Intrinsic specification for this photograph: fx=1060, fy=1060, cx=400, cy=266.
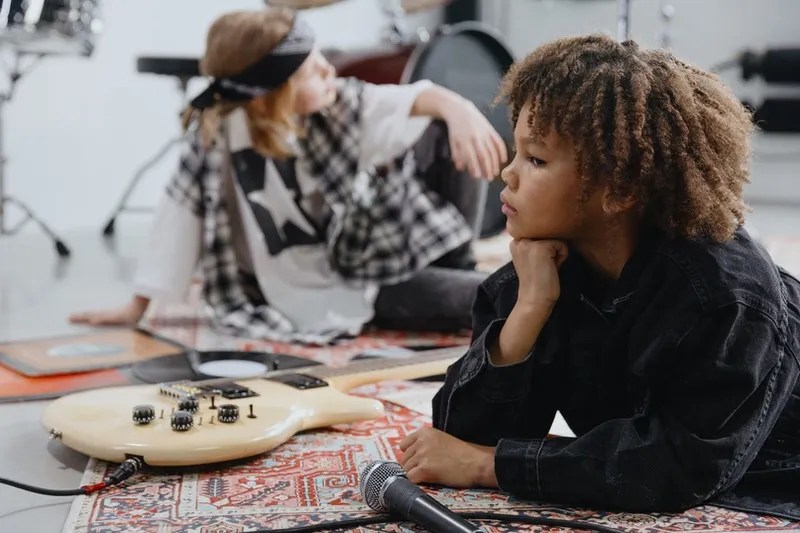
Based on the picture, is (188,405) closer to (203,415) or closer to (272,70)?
(203,415)

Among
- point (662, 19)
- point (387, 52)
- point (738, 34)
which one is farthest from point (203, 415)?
point (738, 34)

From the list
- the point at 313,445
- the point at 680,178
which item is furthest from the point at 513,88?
the point at 313,445

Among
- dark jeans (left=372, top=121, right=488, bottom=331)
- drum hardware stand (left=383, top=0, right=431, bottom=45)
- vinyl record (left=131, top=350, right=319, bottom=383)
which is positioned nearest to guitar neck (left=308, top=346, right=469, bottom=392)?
vinyl record (left=131, top=350, right=319, bottom=383)

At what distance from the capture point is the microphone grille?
1.17 meters

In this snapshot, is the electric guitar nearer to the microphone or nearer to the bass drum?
the microphone

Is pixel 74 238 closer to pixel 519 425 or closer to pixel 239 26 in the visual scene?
pixel 239 26

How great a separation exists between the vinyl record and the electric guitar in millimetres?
187

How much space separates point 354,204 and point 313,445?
1000 millimetres

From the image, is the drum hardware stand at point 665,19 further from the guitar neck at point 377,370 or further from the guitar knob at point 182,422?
the guitar knob at point 182,422

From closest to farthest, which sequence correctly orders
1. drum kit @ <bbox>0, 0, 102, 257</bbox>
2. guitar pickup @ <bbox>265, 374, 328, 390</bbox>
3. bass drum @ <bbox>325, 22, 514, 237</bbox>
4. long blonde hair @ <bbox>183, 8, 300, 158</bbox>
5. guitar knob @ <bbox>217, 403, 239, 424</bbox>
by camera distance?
guitar knob @ <bbox>217, 403, 239, 424</bbox> < guitar pickup @ <bbox>265, 374, 328, 390</bbox> < long blonde hair @ <bbox>183, 8, 300, 158</bbox> < drum kit @ <bbox>0, 0, 102, 257</bbox> < bass drum @ <bbox>325, 22, 514, 237</bbox>

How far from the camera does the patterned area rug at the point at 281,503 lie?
1.17m

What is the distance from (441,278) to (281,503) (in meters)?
1.12

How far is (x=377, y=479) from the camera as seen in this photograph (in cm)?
117

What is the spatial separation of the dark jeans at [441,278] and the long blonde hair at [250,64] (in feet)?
1.01
